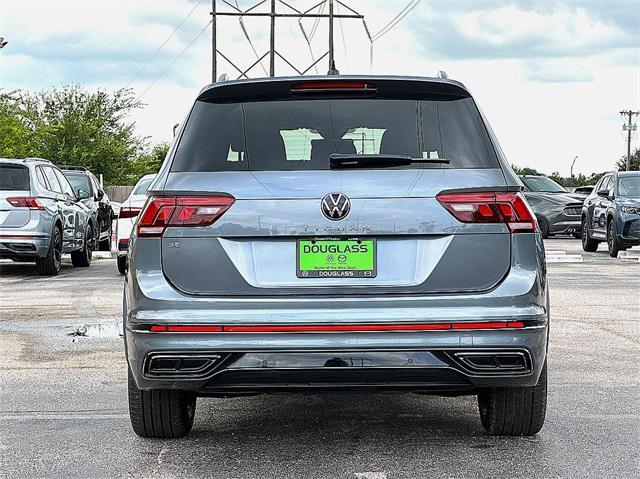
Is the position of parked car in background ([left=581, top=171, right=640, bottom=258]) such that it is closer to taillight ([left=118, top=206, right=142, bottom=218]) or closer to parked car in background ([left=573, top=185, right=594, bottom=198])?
parked car in background ([left=573, top=185, right=594, bottom=198])

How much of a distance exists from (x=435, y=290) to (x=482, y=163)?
0.69 meters

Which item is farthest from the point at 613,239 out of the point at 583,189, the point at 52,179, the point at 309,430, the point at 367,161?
the point at 367,161

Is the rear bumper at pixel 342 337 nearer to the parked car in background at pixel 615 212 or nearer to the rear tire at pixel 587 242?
the parked car in background at pixel 615 212

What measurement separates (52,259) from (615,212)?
34.4ft

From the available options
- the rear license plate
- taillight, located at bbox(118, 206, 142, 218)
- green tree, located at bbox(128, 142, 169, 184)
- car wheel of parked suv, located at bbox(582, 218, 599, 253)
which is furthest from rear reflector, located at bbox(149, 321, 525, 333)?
green tree, located at bbox(128, 142, 169, 184)

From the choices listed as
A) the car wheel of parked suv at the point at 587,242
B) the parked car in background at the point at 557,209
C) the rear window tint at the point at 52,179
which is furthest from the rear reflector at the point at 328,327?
the parked car in background at the point at 557,209

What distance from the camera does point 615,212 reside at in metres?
21.9

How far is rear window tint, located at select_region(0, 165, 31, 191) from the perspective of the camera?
56.0 feet

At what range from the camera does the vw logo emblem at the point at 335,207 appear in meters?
5.22

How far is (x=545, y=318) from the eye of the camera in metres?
5.36

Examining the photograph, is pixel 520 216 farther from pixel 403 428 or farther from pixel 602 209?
pixel 602 209

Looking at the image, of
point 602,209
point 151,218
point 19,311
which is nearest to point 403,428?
point 151,218

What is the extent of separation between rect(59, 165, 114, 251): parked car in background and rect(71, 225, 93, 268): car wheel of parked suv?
0.65m

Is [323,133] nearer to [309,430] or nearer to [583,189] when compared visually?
[309,430]
